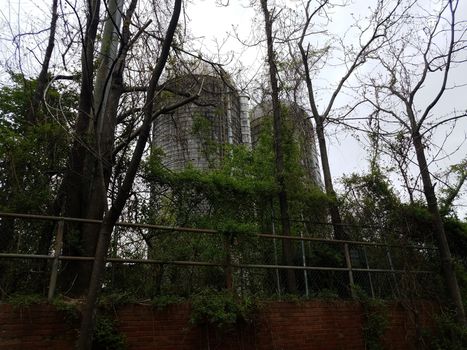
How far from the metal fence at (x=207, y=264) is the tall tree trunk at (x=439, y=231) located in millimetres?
331

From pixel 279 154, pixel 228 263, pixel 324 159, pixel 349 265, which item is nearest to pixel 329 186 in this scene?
pixel 324 159

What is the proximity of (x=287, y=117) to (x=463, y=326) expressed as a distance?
7243mm

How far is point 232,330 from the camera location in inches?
263

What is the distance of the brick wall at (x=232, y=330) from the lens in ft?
17.4

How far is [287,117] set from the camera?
12641 mm

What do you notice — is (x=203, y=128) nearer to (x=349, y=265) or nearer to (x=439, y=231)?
(x=349, y=265)

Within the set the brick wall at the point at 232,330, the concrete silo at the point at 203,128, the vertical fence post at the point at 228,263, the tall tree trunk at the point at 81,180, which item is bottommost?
the brick wall at the point at 232,330

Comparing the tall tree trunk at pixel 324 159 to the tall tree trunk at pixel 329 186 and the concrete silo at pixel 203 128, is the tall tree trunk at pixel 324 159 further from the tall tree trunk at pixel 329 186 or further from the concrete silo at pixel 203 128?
the concrete silo at pixel 203 128

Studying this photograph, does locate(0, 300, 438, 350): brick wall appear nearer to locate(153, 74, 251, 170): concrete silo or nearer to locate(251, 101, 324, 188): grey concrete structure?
locate(153, 74, 251, 170): concrete silo

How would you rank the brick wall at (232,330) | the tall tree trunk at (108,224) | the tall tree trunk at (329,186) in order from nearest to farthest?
the tall tree trunk at (108,224) < the brick wall at (232,330) < the tall tree trunk at (329,186)

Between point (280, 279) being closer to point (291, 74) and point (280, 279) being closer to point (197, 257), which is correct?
point (197, 257)

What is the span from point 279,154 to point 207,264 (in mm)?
4564

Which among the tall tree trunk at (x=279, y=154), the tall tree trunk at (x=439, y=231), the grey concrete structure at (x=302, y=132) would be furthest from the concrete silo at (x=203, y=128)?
the tall tree trunk at (x=439, y=231)

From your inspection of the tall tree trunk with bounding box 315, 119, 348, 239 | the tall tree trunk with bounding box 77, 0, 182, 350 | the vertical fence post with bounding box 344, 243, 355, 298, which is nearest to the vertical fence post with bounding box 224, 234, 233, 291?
the tall tree trunk with bounding box 77, 0, 182, 350
